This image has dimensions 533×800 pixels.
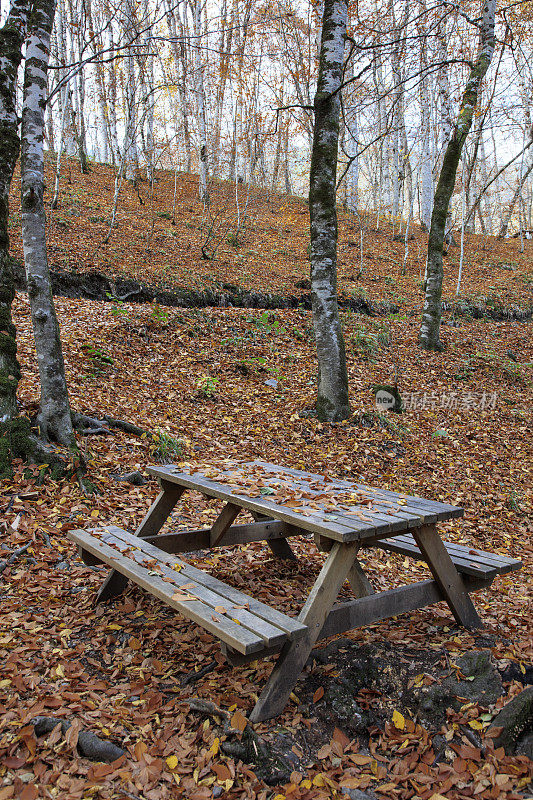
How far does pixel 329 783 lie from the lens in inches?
85.7

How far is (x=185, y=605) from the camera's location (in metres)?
2.49

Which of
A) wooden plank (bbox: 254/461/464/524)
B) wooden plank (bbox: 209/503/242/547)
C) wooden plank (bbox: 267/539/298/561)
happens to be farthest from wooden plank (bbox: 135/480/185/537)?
wooden plank (bbox: 267/539/298/561)

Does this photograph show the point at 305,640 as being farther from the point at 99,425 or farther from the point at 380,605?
the point at 99,425

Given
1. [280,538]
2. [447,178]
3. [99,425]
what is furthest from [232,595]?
[447,178]

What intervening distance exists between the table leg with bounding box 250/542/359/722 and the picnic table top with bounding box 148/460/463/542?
164 millimetres

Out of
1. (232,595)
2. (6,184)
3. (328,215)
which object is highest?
(328,215)

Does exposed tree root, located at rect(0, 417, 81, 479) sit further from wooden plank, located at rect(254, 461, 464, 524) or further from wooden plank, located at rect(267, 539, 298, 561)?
wooden plank, located at rect(267, 539, 298, 561)

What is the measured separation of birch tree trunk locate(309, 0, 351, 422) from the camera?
297 inches

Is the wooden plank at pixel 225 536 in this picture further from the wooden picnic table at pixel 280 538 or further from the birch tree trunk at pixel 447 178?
the birch tree trunk at pixel 447 178

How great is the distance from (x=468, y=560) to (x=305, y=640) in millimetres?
1373

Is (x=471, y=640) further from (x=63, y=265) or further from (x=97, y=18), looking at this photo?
(x=97, y=18)

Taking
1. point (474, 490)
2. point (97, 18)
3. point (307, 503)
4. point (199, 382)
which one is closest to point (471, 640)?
point (307, 503)

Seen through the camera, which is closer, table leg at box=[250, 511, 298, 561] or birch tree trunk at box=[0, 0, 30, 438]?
table leg at box=[250, 511, 298, 561]

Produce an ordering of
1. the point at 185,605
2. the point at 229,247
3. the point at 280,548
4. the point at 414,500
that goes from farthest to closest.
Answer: the point at 229,247 → the point at 280,548 → the point at 414,500 → the point at 185,605
